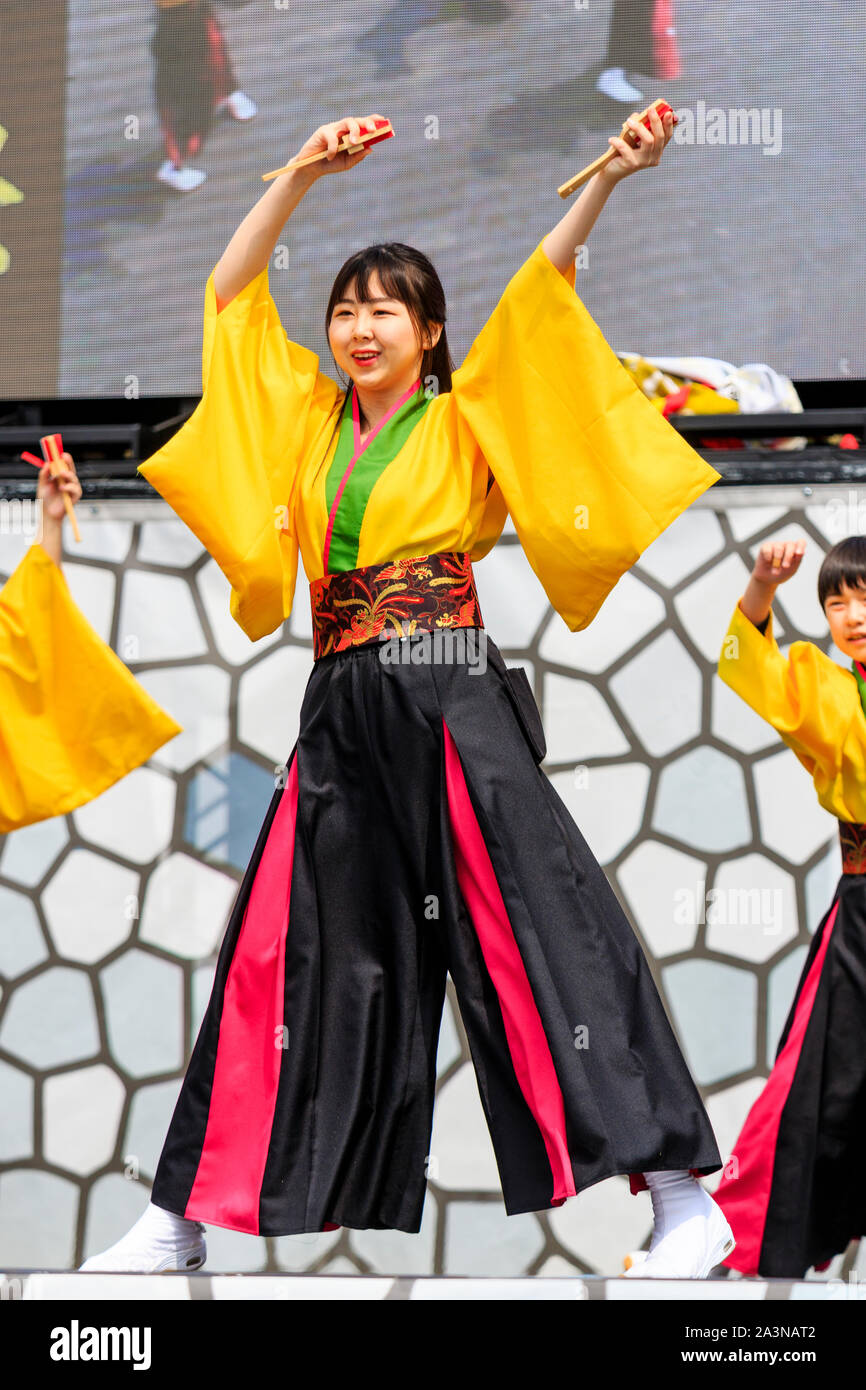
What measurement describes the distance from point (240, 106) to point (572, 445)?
2016 mm

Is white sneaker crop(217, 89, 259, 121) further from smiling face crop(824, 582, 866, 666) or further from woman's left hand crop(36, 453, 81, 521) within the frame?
smiling face crop(824, 582, 866, 666)

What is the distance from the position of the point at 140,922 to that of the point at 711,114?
254cm

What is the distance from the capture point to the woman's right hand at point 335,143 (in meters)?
2.38

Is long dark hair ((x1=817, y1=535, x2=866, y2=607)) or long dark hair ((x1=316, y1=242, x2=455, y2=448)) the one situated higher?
long dark hair ((x1=316, y1=242, x2=455, y2=448))

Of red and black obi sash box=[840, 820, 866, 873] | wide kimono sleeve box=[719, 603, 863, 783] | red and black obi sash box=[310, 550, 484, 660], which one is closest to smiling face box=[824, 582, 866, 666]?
wide kimono sleeve box=[719, 603, 863, 783]

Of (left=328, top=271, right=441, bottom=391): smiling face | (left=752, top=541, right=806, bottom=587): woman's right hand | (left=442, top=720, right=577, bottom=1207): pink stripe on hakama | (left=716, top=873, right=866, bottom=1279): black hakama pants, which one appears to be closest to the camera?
(left=442, top=720, right=577, bottom=1207): pink stripe on hakama

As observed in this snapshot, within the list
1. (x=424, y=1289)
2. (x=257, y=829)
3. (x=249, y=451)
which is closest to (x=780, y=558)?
(x=249, y=451)

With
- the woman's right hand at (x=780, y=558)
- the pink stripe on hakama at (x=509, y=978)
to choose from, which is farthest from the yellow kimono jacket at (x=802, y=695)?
the pink stripe on hakama at (x=509, y=978)

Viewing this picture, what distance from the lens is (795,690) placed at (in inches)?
121

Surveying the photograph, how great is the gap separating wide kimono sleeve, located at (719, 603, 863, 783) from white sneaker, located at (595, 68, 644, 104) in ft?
4.98

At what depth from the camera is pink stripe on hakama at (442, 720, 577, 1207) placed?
224 centimetres

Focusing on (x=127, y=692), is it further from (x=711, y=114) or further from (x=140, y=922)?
(x=711, y=114)

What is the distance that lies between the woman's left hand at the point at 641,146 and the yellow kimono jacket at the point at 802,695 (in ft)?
3.28
